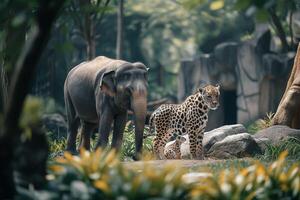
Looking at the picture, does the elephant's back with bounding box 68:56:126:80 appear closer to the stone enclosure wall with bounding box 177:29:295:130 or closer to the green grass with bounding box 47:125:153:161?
the green grass with bounding box 47:125:153:161

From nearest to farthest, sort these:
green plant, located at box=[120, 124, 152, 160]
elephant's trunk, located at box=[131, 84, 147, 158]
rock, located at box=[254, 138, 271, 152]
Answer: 1. elephant's trunk, located at box=[131, 84, 147, 158]
2. rock, located at box=[254, 138, 271, 152]
3. green plant, located at box=[120, 124, 152, 160]

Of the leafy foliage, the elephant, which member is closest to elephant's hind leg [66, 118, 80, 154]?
the elephant

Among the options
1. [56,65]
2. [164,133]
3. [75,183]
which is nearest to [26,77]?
[75,183]

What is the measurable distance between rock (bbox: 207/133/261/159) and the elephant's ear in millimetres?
2660

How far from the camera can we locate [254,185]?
9.32 meters

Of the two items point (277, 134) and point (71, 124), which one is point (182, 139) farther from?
point (71, 124)

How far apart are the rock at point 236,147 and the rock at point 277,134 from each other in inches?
26.9

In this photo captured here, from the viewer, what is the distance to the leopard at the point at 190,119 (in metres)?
15.0

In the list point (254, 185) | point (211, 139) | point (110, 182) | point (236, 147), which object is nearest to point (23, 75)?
point (110, 182)

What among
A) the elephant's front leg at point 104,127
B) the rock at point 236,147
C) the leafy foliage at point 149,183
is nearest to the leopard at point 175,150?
the rock at point 236,147

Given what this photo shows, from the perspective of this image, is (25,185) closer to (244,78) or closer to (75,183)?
(75,183)

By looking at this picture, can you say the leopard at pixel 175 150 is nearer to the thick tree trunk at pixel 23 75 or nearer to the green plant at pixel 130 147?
the green plant at pixel 130 147

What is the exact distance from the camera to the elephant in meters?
13.4

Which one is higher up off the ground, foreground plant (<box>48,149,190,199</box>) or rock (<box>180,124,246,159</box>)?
foreground plant (<box>48,149,190,199</box>)
